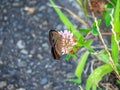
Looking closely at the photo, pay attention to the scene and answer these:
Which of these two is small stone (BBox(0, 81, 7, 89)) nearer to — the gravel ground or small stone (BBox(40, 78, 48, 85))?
the gravel ground

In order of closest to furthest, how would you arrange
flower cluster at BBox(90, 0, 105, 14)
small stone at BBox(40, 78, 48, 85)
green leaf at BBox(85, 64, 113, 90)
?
green leaf at BBox(85, 64, 113, 90), flower cluster at BBox(90, 0, 105, 14), small stone at BBox(40, 78, 48, 85)

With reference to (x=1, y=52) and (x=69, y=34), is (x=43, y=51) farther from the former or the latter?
(x=69, y=34)

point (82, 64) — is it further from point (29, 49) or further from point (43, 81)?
point (29, 49)

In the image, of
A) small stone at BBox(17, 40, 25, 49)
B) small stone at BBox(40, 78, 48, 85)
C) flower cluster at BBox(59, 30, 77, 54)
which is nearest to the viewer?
flower cluster at BBox(59, 30, 77, 54)

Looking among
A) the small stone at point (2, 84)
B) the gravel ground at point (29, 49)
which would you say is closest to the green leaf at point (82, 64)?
the gravel ground at point (29, 49)

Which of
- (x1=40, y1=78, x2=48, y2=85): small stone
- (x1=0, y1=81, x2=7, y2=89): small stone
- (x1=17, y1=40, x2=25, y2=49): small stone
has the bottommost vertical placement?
(x1=40, y1=78, x2=48, y2=85): small stone

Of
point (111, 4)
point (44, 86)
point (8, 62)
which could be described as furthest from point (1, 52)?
point (111, 4)

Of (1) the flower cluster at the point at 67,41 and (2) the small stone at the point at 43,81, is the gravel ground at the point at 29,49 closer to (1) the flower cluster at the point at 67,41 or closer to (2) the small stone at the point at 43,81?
(2) the small stone at the point at 43,81

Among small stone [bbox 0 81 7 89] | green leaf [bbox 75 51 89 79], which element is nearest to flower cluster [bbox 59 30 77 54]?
green leaf [bbox 75 51 89 79]
